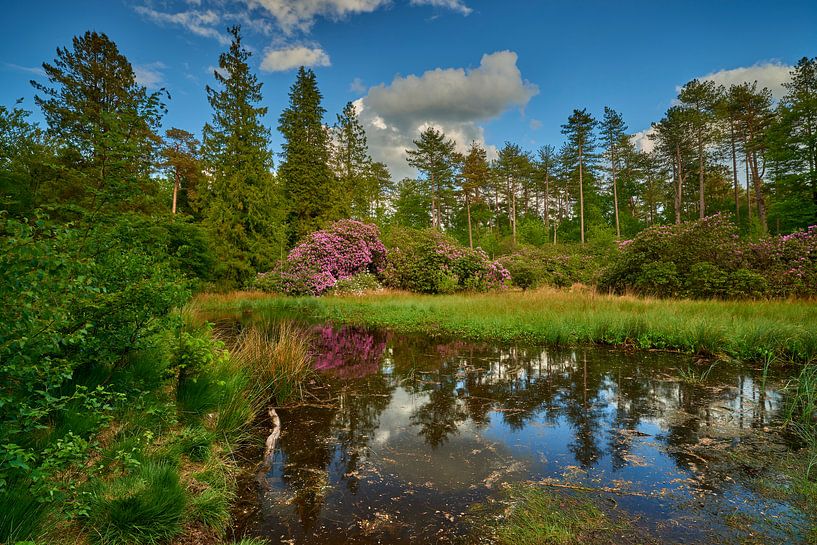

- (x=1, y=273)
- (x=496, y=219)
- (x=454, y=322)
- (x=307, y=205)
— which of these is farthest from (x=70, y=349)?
(x=496, y=219)

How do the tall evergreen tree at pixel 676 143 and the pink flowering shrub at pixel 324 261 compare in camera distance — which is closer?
the pink flowering shrub at pixel 324 261

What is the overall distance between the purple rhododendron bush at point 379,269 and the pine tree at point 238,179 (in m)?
1.50

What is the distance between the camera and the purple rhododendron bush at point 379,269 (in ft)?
58.0

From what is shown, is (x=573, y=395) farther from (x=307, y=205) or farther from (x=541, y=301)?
(x=307, y=205)

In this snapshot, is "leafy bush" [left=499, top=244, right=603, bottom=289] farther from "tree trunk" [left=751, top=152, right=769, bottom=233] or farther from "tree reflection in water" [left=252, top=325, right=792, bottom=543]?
"tree trunk" [left=751, top=152, right=769, bottom=233]

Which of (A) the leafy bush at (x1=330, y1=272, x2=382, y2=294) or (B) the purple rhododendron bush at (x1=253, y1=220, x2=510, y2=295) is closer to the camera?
(B) the purple rhododendron bush at (x1=253, y1=220, x2=510, y2=295)

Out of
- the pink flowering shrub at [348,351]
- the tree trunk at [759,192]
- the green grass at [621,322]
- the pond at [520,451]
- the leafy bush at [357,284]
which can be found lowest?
the pond at [520,451]

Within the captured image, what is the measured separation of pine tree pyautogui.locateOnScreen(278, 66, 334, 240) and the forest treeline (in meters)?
0.09

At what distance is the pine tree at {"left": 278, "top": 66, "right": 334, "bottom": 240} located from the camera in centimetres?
2522

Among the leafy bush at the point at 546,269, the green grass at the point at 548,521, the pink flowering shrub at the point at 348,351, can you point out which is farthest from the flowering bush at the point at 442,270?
the green grass at the point at 548,521

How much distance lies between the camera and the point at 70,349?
303 cm

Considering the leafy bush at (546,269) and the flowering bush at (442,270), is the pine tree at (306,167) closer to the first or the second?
the flowering bush at (442,270)

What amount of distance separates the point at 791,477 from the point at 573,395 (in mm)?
2221

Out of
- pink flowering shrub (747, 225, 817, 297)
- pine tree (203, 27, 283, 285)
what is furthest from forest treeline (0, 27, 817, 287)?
pink flowering shrub (747, 225, 817, 297)
